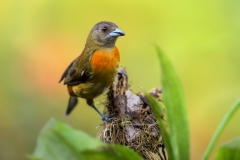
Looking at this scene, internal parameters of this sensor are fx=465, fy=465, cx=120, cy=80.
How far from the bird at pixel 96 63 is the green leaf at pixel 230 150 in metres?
1.53

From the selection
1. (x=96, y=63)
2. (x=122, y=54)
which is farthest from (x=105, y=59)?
(x=122, y=54)

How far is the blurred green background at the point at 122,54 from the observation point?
14.3 ft

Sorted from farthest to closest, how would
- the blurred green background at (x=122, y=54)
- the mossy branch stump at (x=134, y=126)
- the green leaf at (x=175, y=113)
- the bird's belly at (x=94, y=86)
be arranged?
the blurred green background at (x=122, y=54) < the bird's belly at (x=94, y=86) < the mossy branch stump at (x=134, y=126) < the green leaf at (x=175, y=113)

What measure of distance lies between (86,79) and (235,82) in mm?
2309

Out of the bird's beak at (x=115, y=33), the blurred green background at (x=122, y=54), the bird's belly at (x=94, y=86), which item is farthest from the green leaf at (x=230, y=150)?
the blurred green background at (x=122, y=54)

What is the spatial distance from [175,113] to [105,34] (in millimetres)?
1607

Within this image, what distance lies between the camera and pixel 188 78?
4.52 meters

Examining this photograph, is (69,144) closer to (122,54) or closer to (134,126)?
(134,126)

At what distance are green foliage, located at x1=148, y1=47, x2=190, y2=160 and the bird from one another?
145cm

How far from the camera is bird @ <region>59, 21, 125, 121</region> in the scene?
2449 mm

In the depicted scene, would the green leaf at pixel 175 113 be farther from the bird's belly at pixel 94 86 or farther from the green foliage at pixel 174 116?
the bird's belly at pixel 94 86

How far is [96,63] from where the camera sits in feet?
8.20

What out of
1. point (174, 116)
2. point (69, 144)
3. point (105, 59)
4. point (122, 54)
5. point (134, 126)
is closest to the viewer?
point (69, 144)

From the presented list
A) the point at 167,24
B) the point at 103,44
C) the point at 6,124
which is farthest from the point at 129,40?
the point at 103,44
